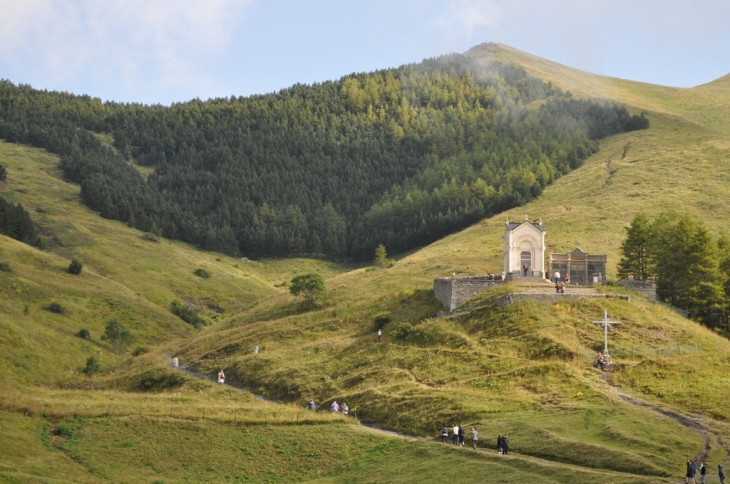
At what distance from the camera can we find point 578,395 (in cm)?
5841

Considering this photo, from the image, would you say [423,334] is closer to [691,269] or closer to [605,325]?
[605,325]

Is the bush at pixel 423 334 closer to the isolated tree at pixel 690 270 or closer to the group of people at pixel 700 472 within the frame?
the isolated tree at pixel 690 270

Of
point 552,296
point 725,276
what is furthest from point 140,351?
point 725,276

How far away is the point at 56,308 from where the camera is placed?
104m

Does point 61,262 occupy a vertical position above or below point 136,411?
above

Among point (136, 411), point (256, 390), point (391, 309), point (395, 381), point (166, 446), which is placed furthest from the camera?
point (391, 309)

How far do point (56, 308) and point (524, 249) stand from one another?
178ft

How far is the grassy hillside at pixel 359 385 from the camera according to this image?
164 feet

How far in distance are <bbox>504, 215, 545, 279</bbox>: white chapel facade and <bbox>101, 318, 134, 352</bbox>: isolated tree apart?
143ft

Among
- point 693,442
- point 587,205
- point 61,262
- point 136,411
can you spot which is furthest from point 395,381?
point 587,205

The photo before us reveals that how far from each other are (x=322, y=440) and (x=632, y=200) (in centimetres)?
10311

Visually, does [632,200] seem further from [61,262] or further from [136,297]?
[61,262]

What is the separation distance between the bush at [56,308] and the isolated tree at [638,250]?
64016 millimetres

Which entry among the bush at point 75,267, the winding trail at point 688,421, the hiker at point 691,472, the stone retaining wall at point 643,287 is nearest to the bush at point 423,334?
the winding trail at point 688,421
